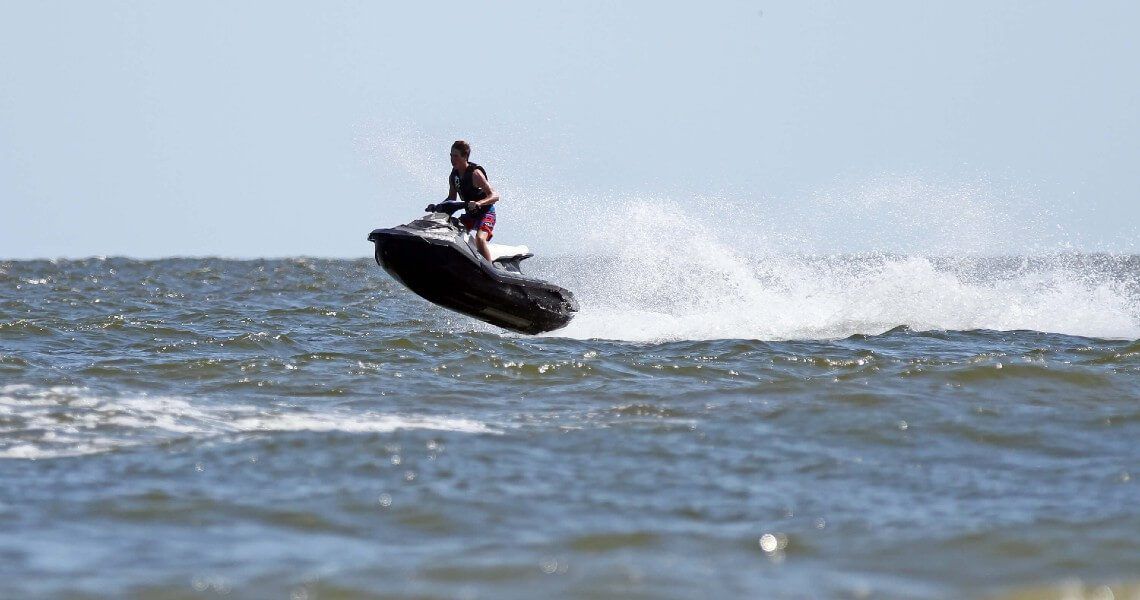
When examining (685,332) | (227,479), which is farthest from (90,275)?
(227,479)

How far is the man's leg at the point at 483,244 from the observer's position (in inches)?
511

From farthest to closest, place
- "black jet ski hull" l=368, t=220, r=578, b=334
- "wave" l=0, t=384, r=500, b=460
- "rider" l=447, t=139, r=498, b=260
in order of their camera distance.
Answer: "rider" l=447, t=139, r=498, b=260, "black jet ski hull" l=368, t=220, r=578, b=334, "wave" l=0, t=384, r=500, b=460

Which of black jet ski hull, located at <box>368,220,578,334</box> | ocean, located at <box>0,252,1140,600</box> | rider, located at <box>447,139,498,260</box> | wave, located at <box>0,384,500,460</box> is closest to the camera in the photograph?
ocean, located at <box>0,252,1140,600</box>

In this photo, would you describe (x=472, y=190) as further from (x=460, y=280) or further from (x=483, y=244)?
(x=460, y=280)

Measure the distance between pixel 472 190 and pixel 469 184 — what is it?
2.7 inches

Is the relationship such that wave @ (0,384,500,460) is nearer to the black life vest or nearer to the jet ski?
the jet ski

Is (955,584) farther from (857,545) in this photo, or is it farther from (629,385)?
(629,385)

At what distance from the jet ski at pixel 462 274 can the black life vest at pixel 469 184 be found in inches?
7.2

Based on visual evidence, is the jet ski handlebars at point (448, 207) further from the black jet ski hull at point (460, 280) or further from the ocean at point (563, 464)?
the ocean at point (563, 464)

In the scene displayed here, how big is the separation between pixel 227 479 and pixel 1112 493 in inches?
169

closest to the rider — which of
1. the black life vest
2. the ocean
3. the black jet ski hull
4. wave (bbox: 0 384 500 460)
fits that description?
the black life vest

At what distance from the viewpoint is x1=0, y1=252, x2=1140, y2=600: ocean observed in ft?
15.4

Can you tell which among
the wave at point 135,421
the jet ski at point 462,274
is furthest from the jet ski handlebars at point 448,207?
the wave at point 135,421

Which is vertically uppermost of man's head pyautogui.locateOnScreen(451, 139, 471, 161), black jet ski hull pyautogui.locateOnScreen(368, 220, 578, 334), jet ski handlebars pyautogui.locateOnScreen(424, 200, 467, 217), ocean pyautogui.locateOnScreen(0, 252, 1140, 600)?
man's head pyautogui.locateOnScreen(451, 139, 471, 161)
